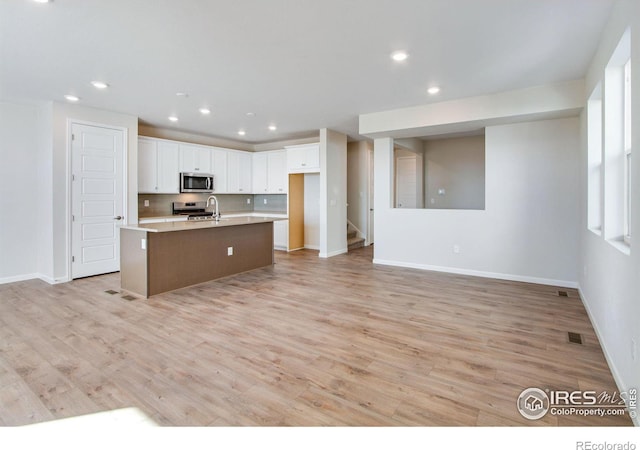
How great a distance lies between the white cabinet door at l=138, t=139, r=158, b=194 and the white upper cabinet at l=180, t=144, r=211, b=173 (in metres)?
0.56

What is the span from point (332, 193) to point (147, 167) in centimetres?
353

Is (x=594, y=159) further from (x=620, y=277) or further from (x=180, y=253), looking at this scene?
(x=180, y=253)

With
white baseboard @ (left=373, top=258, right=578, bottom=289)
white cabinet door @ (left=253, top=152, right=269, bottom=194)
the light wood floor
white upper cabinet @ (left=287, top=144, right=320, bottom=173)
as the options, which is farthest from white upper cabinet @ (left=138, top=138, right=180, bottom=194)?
white baseboard @ (left=373, top=258, right=578, bottom=289)

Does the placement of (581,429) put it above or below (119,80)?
below

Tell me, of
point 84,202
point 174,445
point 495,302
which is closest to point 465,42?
point 495,302

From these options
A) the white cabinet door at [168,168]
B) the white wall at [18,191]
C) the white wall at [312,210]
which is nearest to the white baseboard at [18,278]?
the white wall at [18,191]

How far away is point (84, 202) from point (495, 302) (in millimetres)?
5848

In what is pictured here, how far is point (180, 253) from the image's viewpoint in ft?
14.9

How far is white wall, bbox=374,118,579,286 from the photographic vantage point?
4.55 m

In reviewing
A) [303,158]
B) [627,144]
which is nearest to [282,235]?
[303,158]

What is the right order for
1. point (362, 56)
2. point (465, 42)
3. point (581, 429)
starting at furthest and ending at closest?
point (362, 56)
point (465, 42)
point (581, 429)

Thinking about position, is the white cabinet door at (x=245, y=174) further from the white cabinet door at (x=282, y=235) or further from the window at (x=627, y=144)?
the window at (x=627, y=144)

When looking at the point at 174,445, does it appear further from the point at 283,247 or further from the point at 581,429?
the point at 283,247

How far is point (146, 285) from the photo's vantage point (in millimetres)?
4145
